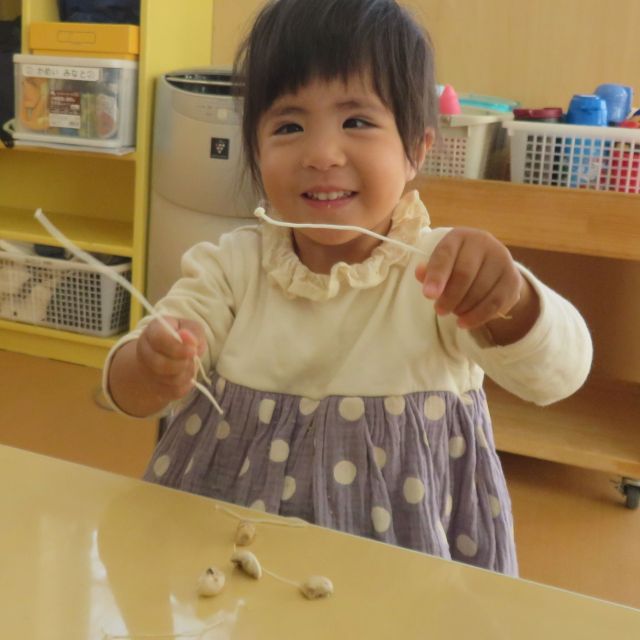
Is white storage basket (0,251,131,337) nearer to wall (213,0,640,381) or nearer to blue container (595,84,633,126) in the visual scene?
wall (213,0,640,381)

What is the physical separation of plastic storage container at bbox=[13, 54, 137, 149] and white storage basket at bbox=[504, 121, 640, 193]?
97 cm

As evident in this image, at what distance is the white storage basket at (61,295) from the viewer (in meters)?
2.09

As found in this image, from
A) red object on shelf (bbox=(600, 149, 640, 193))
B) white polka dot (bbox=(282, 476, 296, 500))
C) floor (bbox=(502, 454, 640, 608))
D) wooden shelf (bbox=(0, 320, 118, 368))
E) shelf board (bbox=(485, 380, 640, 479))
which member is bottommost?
floor (bbox=(502, 454, 640, 608))

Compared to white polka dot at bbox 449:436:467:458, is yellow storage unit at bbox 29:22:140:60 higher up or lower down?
higher up

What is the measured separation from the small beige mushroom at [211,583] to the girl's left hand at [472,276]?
0.69 ft

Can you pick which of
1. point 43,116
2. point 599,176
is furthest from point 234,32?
point 599,176

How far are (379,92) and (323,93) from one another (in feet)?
0.16

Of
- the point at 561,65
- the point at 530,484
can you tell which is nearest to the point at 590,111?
the point at 561,65

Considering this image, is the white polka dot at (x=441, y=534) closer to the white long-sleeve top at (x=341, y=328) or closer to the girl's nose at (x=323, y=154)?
the white long-sleeve top at (x=341, y=328)

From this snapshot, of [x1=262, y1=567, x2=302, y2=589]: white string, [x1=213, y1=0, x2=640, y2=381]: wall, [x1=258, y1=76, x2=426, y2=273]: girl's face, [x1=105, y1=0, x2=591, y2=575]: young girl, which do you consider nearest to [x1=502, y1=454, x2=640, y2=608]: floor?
[x1=213, y1=0, x2=640, y2=381]: wall

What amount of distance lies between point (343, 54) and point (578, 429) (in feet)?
3.66

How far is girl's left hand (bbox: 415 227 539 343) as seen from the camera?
0.51 metres

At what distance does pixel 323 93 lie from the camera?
2.19ft

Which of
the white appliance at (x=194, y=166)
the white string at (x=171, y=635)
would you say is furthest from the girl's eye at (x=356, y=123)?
the white appliance at (x=194, y=166)
